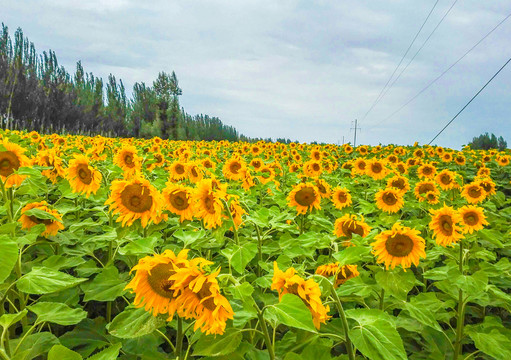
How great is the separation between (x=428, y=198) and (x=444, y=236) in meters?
1.98

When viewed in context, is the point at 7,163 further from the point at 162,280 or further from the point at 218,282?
the point at 218,282

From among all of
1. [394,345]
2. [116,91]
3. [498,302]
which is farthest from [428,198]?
[116,91]

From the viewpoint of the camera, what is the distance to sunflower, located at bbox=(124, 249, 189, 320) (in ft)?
4.46

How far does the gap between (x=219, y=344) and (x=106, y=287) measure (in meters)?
0.86

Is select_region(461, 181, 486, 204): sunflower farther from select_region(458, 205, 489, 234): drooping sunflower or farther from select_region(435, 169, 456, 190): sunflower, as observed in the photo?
select_region(458, 205, 489, 234): drooping sunflower

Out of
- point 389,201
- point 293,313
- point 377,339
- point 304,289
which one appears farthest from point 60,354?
point 389,201

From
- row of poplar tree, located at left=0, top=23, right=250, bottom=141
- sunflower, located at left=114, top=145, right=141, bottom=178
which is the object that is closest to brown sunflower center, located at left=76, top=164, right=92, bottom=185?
sunflower, located at left=114, top=145, right=141, bottom=178

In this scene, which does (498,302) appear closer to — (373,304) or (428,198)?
(373,304)

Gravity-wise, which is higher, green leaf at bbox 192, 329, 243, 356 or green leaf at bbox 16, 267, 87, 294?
green leaf at bbox 16, 267, 87, 294

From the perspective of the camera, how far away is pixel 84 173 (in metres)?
3.18

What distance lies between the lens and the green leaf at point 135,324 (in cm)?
139

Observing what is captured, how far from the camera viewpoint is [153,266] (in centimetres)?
139

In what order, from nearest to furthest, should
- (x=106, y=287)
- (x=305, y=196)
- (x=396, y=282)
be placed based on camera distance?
(x=106, y=287)
(x=396, y=282)
(x=305, y=196)

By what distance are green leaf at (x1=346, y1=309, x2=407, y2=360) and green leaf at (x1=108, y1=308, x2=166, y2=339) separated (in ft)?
2.41
